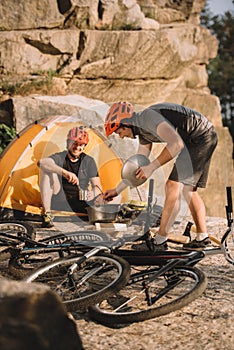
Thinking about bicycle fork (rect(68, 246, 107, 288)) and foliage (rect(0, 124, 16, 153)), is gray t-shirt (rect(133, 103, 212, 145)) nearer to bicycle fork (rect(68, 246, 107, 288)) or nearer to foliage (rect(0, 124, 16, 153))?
bicycle fork (rect(68, 246, 107, 288))

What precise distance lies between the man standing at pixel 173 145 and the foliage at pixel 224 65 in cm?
2590

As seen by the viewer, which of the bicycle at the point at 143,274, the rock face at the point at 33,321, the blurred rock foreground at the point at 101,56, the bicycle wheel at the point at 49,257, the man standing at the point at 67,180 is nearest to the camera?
the rock face at the point at 33,321

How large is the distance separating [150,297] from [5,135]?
7.36m

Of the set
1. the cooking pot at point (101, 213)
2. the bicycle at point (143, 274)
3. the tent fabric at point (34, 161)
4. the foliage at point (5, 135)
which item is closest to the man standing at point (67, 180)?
the tent fabric at point (34, 161)

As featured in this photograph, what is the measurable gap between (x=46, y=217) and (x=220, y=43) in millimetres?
31264

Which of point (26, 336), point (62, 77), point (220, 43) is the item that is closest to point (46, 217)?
point (26, 336)

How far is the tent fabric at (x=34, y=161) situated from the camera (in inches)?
297

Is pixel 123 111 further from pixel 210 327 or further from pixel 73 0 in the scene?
pixel 73 0

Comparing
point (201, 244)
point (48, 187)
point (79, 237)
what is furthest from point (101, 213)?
point (48, 187)

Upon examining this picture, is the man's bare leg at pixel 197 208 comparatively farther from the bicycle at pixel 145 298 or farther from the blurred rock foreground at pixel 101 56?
the blurred rock foreground at pixel 101 56

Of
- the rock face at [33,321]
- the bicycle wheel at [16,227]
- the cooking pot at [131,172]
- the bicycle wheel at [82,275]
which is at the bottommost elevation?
the bicycle wheel at [16,227]

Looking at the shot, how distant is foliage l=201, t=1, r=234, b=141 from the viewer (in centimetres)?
3288

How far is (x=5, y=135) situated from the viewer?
→ 10.2 m

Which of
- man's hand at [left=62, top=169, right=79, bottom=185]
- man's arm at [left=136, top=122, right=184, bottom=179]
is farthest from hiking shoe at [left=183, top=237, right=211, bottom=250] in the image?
man's hand at [left=62, top=169, right=79, bottom=185]
